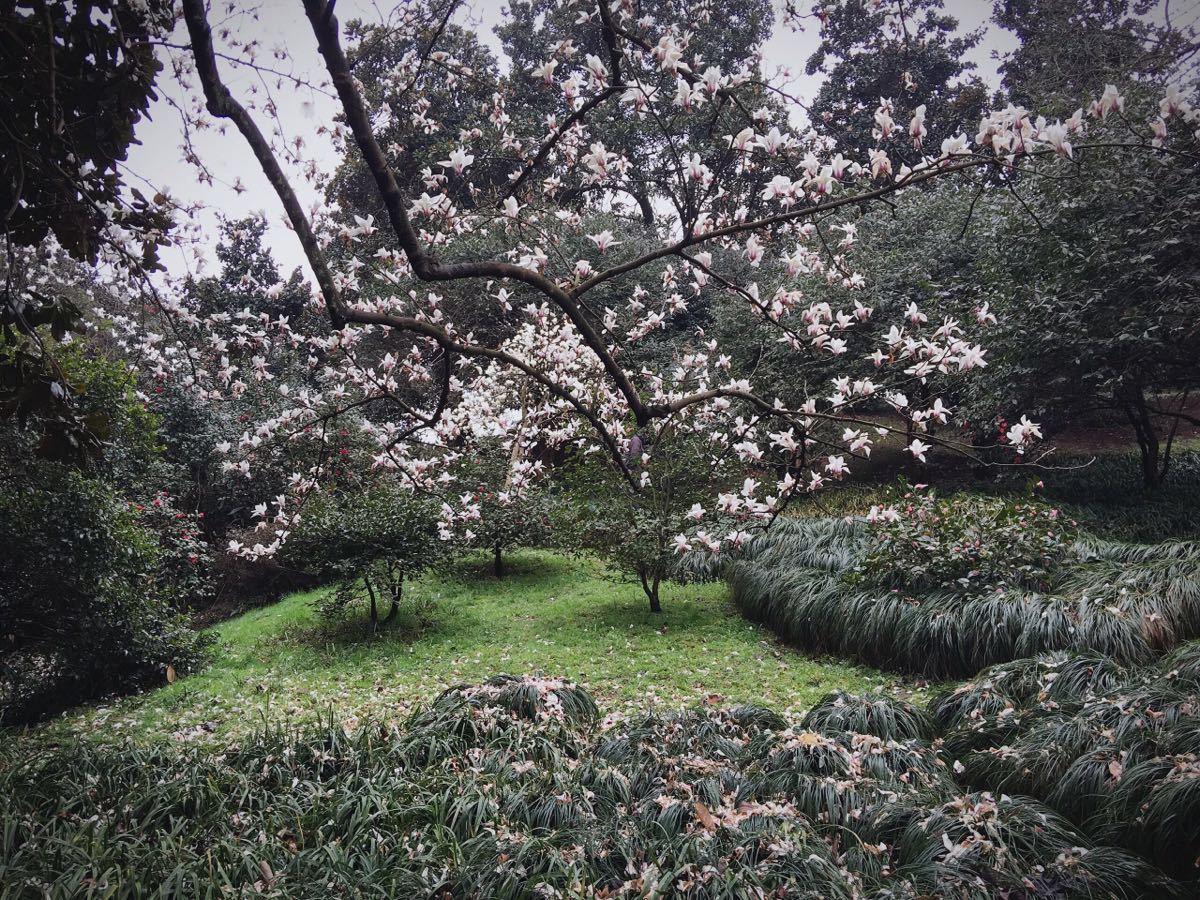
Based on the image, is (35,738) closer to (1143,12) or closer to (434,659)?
(434,659)

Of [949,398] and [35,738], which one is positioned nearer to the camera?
[35,738]

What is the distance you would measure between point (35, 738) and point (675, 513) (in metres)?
5.38

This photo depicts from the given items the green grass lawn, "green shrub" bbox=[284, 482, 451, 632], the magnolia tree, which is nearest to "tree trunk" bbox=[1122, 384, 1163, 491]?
the magnolia tree

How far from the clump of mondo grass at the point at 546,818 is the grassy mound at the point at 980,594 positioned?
4.73 ft

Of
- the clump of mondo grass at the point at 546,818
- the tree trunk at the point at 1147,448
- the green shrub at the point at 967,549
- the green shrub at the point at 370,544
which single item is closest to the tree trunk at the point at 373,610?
the green shrub at the point at 370,544

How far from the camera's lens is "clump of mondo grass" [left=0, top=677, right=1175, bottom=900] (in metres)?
2.37

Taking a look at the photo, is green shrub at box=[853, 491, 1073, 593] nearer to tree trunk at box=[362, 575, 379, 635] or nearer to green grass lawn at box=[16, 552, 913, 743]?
green grass lawn at box=[16, 552, 913, 743]

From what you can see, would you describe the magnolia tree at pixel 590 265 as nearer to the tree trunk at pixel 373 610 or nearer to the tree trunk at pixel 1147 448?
the tree trunk at pixel 373 610

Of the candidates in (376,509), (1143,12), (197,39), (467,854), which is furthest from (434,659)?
(1143,12)

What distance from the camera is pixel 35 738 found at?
15.4 feet

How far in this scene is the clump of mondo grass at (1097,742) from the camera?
8.21 feet

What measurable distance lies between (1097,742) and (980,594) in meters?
2.36

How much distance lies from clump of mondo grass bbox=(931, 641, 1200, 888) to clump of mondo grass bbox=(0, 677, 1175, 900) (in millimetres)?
163

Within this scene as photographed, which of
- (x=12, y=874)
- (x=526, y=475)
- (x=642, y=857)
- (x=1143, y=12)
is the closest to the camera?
(x=12, y=874)
